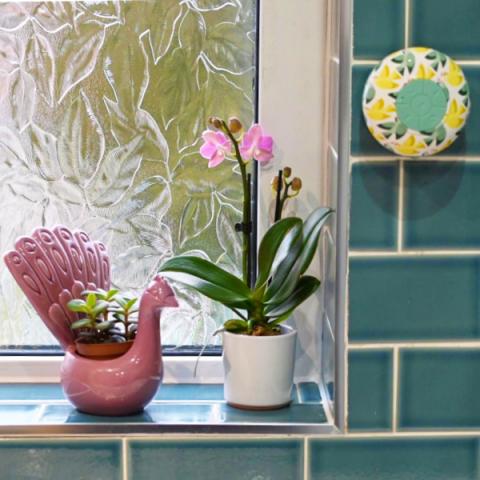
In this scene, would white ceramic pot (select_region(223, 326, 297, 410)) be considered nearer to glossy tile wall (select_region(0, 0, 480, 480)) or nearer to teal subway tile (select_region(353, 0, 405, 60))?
glossy tile wall (select_region(0, 0, 480, 480))

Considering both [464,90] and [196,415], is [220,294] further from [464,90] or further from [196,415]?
[464,90]

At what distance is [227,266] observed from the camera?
5.23 ft

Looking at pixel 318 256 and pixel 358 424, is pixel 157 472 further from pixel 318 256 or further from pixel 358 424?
pixel 318 256

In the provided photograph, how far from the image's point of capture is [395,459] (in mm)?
1376

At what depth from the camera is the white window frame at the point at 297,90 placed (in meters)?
1.51

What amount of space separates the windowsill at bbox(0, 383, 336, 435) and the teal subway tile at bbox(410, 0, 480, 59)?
466mm

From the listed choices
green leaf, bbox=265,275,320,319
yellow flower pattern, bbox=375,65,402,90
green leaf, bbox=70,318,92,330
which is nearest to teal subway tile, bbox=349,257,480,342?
green leaf, bbox=265,275,320,319

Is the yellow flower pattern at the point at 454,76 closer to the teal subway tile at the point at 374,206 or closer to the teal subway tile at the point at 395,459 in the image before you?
the teal subway tile at the point at 374,206

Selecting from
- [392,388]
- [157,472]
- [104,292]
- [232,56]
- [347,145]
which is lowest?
[157,472]

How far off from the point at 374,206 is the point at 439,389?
23 cm

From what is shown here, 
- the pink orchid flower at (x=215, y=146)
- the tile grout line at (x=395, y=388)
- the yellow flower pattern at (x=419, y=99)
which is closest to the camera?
the yellow flower pattern at (x=419, y=99)

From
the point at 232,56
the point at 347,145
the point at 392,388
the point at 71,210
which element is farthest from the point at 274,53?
the point at 392,388

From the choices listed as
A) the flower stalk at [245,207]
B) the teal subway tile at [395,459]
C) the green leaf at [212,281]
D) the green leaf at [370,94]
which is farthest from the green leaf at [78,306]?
the green leaf at [370,94]

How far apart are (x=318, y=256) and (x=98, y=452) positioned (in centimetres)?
40
